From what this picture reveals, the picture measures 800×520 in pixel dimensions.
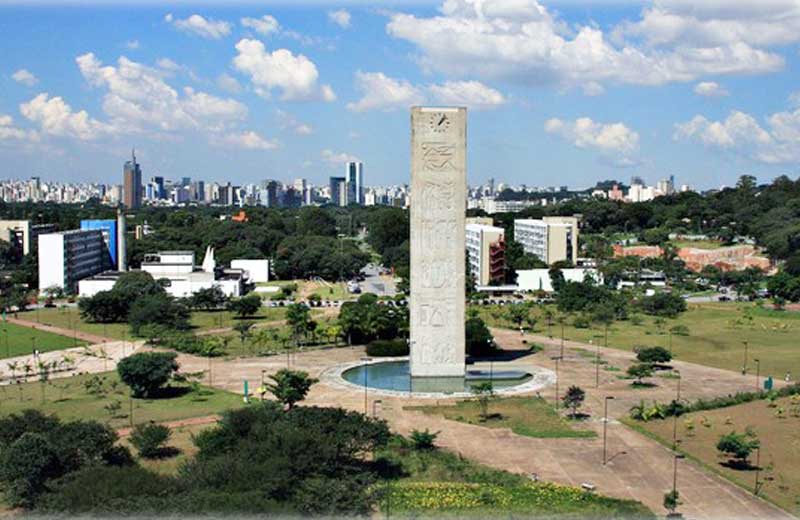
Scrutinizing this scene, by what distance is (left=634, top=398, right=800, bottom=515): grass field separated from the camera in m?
16.9

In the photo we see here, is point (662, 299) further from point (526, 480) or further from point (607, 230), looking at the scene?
point (607, 230)

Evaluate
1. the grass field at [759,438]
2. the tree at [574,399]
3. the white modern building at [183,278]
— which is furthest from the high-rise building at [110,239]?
the grass field at [759,438]

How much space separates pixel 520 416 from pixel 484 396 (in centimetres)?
184

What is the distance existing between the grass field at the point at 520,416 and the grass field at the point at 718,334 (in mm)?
10069

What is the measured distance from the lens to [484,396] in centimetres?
2397

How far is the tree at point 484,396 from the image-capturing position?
22605 millimetres

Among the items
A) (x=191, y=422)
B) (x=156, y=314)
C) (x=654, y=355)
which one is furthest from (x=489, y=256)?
(x=191, y=422)

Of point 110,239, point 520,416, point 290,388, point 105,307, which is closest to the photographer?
point 290,388


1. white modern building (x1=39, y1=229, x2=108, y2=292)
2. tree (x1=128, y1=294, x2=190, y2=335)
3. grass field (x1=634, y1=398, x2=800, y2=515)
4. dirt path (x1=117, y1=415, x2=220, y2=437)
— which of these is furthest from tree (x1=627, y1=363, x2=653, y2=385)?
white modern building (x1=39, y1=229, x2=108, y2=292)

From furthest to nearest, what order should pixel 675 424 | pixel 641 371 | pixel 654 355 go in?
pixel 654 355, pixel 641 371, pixel 675 424

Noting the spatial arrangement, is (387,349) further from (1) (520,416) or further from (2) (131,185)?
(2) (131,185)

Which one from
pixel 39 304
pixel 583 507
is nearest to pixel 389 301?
pixel 39 304

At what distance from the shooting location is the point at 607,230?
8350 centimetres

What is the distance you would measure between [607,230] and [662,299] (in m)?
42.1
